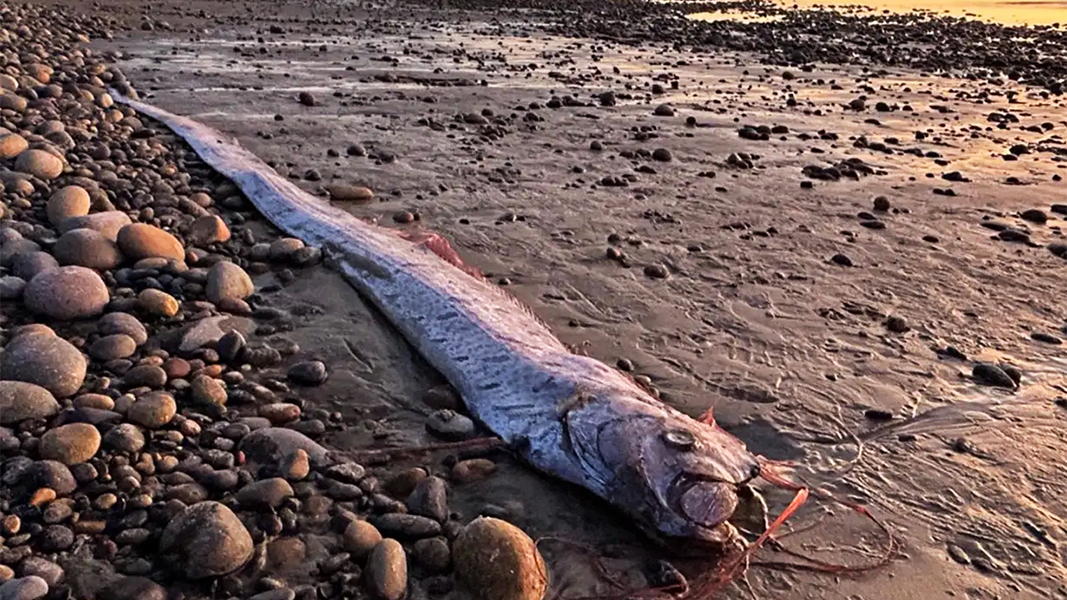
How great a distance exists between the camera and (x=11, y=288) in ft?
16.3

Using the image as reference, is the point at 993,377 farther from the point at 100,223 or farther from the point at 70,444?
the point at 100,223

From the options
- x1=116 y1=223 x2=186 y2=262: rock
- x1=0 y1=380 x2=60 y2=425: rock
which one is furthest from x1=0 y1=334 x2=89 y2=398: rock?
x1=116 y1=223 x2=186 y2=262: rock

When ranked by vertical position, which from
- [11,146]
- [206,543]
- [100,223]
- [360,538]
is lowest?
[360,538]

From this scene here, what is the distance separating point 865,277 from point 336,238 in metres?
3.87

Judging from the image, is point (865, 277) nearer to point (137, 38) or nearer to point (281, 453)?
point (281, 453)

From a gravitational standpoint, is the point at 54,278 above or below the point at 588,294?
above

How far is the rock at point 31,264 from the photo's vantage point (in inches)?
202

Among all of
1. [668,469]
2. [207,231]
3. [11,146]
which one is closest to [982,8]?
[207,231]

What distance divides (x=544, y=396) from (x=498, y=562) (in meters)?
1.15

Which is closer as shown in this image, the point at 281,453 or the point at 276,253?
the point at 281,453

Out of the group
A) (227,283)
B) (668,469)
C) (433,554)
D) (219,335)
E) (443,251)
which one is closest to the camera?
(433,554)

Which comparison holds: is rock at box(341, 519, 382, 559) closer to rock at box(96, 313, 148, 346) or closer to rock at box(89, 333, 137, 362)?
rock at box(89, 333, 137, 362)

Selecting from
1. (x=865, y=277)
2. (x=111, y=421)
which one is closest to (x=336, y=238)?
(x=111, y=421)

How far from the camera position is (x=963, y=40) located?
2300 centimetres
